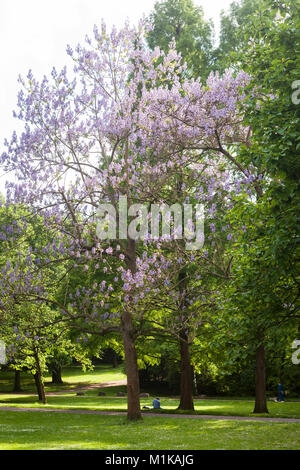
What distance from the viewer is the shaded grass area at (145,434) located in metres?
12.9

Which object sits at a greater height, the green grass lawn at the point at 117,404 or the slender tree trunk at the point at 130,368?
the slender tree trunk at the point at 130,368

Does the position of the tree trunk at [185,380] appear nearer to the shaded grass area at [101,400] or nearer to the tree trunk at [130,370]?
the shaded grass area at [101,400]

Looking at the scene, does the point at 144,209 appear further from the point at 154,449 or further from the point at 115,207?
the point at 154,449

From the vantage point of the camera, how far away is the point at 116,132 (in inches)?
678

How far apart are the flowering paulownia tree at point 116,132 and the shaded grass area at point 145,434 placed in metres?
4.26

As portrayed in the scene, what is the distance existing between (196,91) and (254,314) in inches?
285

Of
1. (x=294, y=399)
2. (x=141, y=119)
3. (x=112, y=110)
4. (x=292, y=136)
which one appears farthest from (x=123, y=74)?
(x=294, y=399)

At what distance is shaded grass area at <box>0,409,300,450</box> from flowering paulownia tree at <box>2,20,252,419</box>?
168 inches

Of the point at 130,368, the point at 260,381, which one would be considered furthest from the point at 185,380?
the point at 130,368

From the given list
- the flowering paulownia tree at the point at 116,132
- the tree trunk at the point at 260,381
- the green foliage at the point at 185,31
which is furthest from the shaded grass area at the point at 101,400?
the green foliage at the point at 185,31

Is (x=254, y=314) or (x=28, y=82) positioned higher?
(x=28, y=82)

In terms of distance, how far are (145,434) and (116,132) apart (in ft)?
32.6

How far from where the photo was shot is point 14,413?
24.6m

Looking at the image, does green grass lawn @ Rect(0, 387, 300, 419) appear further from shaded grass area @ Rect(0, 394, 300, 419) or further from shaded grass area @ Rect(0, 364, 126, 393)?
shaded grass area @ Rect(0, 364, 126, 393)
